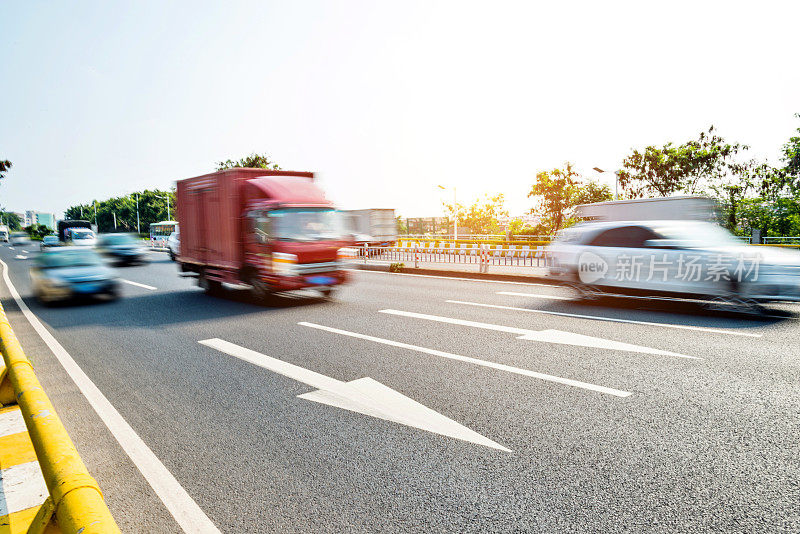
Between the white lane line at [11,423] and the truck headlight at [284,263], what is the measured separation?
20.2 ft

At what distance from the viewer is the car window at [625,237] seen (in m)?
9.49

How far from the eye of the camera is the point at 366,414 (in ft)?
14.4

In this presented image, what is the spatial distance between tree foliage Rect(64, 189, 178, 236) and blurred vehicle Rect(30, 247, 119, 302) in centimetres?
8761

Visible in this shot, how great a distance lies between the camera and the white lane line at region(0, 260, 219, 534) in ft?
9.30

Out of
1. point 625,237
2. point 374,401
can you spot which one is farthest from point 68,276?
point 625,237

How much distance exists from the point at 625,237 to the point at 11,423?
9648 millimetres

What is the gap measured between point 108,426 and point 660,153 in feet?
140

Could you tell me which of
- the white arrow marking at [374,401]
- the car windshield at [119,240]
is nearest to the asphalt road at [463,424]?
the white arrow marking at [374,401]

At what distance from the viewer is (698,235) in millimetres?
9211

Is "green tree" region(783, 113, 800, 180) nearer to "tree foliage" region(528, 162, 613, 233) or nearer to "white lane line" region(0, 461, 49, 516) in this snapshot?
"tree foliage" region(528, 162, 613, 233)

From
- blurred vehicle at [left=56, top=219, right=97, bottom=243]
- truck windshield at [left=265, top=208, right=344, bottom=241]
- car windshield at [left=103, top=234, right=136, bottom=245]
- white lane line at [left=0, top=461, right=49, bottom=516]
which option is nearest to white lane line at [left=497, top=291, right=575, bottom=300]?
truck windshield at [left=265, top=208, right=344, bottom=241]

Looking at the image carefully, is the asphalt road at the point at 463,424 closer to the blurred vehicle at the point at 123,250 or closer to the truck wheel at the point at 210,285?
the truck wheel at the point at 210,285

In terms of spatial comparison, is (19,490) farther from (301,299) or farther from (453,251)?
(453,251)

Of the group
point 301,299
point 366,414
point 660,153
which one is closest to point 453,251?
point 301,299
